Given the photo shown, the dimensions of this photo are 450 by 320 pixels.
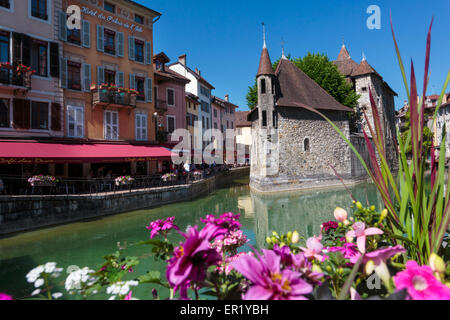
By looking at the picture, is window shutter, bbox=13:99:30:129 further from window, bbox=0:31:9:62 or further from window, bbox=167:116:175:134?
window, bbox=167:116:175:134

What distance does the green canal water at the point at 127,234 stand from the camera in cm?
628

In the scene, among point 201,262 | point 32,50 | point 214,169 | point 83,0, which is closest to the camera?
point 201,262

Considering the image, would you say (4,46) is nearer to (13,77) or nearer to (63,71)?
(13,77)

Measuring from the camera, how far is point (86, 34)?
15.3 meters

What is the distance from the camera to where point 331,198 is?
16562 millimetres

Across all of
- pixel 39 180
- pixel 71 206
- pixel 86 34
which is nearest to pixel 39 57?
pixel 86 34

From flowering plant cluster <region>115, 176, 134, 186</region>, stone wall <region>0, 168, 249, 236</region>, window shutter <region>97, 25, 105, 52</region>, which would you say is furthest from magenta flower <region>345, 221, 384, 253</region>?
window shutter <region>97, 25, 105, 52</region>

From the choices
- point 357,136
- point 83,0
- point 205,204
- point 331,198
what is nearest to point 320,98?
point 357,136

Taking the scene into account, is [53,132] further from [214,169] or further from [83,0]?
[214,169]

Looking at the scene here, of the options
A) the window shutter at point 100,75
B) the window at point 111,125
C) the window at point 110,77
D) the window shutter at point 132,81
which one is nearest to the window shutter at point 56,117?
the window at point 111,125

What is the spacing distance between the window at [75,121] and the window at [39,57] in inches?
79.8

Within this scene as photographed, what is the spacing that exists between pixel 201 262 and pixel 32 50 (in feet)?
53.6

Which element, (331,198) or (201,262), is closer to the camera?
(201,262)

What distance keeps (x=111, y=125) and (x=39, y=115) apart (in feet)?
12.3
